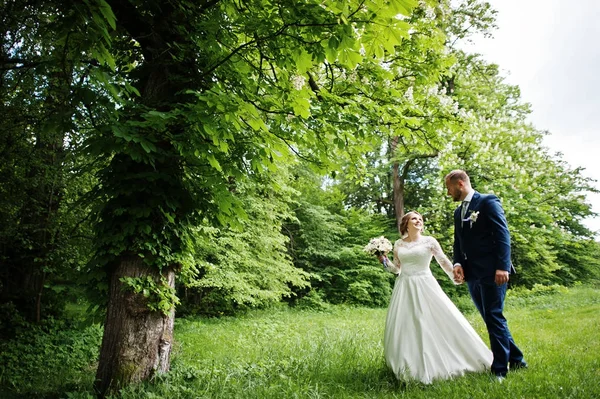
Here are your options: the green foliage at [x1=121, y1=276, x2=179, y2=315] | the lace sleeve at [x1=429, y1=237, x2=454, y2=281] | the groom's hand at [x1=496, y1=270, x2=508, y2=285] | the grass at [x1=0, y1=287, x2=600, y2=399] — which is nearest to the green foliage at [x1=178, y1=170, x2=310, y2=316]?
the grass at [x1=0, y1=287, x2=600, y2=399]

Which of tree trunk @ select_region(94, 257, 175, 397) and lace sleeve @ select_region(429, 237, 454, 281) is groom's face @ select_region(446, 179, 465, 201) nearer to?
lace sleeve @ select_region(429, 237, 454, 281)

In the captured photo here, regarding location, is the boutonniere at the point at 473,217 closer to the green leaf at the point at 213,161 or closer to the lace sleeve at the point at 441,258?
the lace sleeve at the point at 441,258

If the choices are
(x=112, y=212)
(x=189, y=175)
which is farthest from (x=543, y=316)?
(x=112, y=212)

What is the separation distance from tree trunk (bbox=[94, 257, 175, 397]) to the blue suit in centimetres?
327

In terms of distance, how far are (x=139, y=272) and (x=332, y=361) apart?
98.3 inches

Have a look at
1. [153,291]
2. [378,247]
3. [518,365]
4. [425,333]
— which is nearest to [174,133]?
[153,291]

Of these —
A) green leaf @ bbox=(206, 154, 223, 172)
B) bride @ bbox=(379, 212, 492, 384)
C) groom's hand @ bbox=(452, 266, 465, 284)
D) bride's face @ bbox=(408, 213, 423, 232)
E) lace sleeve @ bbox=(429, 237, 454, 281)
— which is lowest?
bride @ bbox=(379, 212, 492, 384)

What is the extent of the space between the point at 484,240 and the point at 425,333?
3.72 ft

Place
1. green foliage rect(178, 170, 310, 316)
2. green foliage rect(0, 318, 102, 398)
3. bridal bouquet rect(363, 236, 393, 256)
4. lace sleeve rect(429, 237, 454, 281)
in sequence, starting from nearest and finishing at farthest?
lace sleeve rect(429, 237, 454, 281), green foliage rect(0, 318, 102, 398), bridal bouquet rect(363, 236, 393, 256), green foliage rect(178, 170, 310, 316)

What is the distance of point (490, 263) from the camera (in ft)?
11.9

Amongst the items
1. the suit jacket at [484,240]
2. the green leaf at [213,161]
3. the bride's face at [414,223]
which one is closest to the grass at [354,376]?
the suit jacket at [484,240]

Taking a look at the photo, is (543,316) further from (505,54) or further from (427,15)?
(505,54)

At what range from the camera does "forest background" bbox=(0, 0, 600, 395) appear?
9.40 feet

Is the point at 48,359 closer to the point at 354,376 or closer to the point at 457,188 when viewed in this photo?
the point at 354,376
